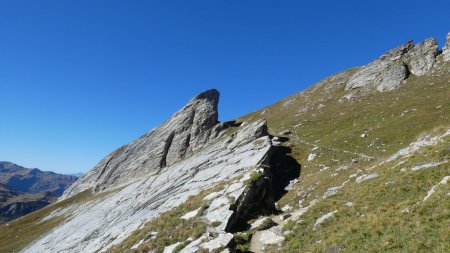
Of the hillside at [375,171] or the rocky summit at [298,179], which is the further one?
the rocky summit at [298,179]

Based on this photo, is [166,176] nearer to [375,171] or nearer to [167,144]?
[167,144]

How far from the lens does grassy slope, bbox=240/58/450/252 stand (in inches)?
696

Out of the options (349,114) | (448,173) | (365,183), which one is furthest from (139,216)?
(349,114)

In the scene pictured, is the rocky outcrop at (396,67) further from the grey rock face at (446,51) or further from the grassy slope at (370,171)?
the grassy slope at (370,171)

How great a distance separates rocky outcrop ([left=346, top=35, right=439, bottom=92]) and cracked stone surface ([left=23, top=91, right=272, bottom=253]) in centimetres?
3771

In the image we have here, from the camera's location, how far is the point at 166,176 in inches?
2451

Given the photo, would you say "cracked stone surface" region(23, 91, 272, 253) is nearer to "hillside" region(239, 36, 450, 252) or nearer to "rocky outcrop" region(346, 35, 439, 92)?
"hillside" region(239, 36, 450, 252)

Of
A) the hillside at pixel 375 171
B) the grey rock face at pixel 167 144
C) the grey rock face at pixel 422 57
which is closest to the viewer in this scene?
the hillside at pixel 375 171

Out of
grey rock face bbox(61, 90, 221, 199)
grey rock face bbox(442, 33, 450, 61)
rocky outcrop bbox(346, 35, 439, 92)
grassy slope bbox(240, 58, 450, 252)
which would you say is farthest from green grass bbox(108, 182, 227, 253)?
grey rock face bbox(442, 33, 450, 61)

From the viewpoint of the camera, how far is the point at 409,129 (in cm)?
4888

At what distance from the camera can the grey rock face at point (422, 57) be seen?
77.8m

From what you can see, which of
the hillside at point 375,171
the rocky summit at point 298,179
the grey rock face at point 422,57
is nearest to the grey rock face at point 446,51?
the rocky summit at point 298,179

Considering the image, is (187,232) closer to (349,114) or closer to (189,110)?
Result: (349,114)

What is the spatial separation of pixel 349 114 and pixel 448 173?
48120mm
